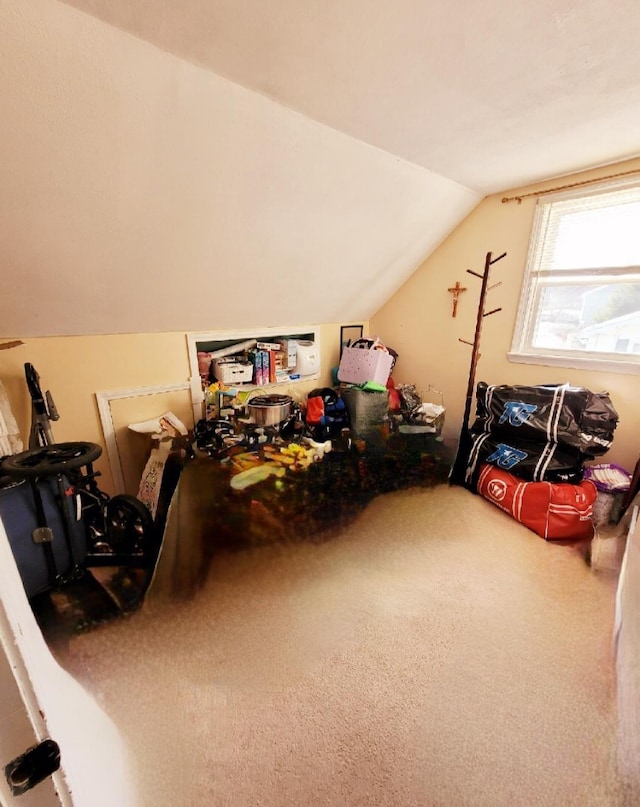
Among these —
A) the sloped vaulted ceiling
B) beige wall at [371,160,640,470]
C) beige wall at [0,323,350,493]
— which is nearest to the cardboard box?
beige wall at [0,323,350,493]

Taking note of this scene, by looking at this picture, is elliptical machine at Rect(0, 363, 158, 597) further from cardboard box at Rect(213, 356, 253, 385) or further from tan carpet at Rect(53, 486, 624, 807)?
cardboard box at Rect(213, 356, 253, 385)

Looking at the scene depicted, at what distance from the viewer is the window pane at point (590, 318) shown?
2137 mm

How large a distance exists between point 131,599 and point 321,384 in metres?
2.30

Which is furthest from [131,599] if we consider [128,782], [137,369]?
[137,369]

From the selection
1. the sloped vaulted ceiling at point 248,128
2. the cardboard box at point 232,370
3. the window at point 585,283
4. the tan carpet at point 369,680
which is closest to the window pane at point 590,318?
the window at point 585,283

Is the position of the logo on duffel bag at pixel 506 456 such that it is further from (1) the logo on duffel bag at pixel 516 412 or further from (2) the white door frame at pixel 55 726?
(2) the white door frame at pixel 55 726

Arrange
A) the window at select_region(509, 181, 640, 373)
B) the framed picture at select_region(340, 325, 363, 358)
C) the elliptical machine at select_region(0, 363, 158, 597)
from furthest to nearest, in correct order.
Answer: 1. the framed picture at select_region(340, 325, 363, 358)
2. the window at select_region(509, 181, 640, 373)
3. the elliptical machine at select_region(0, 363, 158, 597)

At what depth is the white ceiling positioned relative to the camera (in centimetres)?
94

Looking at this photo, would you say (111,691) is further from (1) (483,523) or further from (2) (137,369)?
(1) (483,523)

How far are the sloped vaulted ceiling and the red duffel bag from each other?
1889mm

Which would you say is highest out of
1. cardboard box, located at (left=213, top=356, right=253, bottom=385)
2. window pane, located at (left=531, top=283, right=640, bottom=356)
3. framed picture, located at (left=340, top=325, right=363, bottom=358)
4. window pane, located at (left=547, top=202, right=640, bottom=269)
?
window pane, located at (left=547, top=202, right=640, bottom=269)

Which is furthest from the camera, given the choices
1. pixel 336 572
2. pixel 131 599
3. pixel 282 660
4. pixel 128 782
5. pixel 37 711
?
pixel 336 572

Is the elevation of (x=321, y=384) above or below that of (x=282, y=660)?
above

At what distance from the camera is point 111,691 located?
115 centimetres
